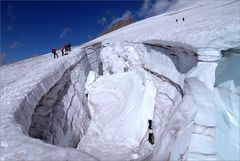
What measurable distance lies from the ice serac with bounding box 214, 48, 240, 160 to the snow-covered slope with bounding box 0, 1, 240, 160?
4 centimetres

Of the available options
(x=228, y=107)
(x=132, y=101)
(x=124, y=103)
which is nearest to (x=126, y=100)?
(x=124, y=103)

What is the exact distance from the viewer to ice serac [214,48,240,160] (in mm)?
3619

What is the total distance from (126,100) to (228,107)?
5.33m

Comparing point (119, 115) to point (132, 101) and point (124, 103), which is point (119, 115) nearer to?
point (124, 103)

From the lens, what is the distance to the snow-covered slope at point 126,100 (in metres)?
3.77

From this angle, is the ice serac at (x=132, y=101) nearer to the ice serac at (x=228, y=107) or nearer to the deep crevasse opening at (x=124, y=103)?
the deep crevasse opening at (x=124, y=103)

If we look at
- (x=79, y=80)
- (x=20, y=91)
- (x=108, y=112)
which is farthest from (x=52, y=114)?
(x=79, y=80)

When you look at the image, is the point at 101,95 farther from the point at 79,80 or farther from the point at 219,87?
the point at 219,87

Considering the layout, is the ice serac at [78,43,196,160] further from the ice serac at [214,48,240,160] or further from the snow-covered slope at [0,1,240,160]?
the ice serac at [214,48,240,160]

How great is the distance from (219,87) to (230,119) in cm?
54

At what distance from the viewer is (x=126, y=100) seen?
8953 mm

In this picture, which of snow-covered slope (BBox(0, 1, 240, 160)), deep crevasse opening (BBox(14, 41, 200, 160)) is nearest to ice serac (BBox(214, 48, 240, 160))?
snow-covered slope (BBox(0, 1, 240, 160))

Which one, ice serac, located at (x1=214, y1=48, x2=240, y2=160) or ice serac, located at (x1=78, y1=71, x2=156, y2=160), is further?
ice serac, located at (x1=78, y1=71, x2=156, y2=160)

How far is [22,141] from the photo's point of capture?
3.47 m
